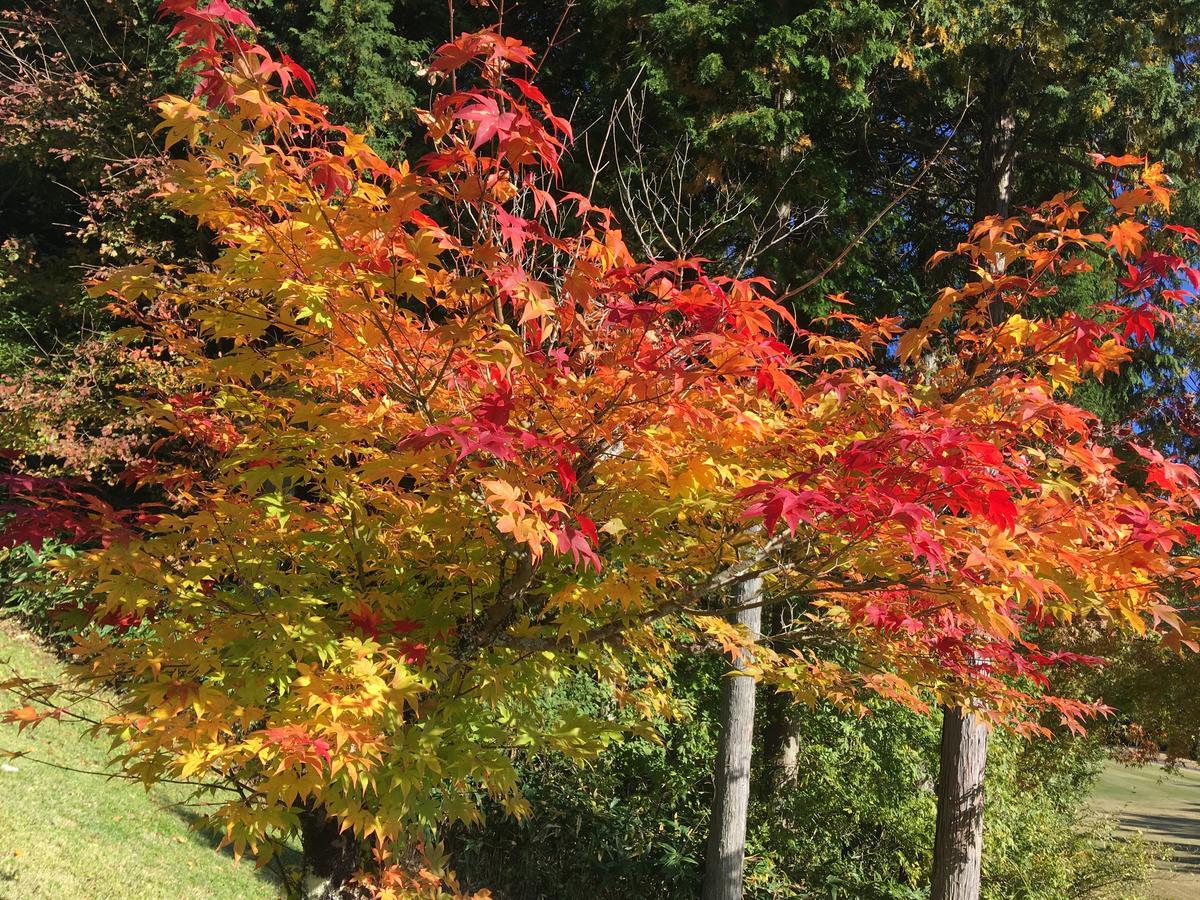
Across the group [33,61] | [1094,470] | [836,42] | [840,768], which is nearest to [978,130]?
[836,42]

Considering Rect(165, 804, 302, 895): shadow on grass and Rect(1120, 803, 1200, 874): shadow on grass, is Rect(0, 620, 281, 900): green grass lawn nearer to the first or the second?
Rect(165, 804, 302, 895): shadow on grass

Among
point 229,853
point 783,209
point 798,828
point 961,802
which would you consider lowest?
point 229,853

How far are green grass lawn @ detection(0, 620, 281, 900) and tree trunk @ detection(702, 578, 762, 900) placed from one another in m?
3.61

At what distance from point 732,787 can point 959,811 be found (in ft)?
5.96

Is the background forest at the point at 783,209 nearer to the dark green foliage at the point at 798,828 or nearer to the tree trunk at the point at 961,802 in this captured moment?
the dark green foliage at the point at 798,828

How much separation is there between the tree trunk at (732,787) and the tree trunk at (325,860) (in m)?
3.51

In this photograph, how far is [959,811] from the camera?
6.44 metres

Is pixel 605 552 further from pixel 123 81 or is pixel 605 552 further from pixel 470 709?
pixel 123 81

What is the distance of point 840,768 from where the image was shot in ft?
25.6

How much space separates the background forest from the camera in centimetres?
707

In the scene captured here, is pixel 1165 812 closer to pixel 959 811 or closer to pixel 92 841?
pixel 959 811

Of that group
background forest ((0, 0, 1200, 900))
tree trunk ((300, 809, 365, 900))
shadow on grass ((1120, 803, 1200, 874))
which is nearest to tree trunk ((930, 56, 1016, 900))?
background forest ((0, 0, 1200, 900))

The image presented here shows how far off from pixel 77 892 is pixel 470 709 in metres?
3.59

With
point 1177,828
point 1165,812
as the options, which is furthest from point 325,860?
point 1165,812
